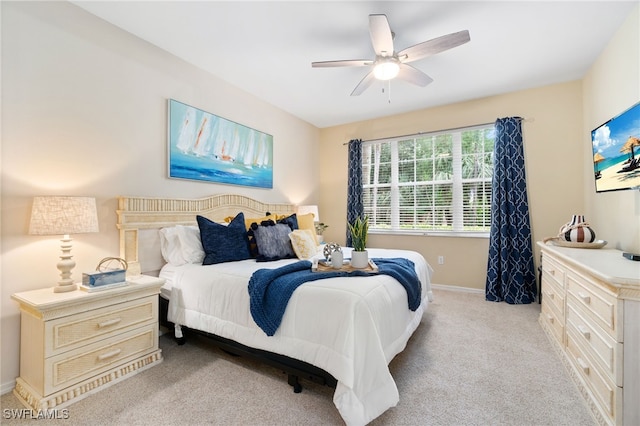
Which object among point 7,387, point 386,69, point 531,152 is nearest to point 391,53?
point 386,69

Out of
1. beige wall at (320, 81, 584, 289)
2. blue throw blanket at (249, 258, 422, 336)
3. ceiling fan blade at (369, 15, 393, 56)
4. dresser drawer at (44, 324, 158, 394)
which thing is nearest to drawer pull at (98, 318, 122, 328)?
dresser drawer at (44, 324, 158, 394)

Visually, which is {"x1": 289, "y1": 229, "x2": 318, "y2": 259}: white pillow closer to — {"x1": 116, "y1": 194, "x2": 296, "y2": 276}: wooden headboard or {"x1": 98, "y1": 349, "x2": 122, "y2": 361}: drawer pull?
{"x1": 116, "y1": 194, "x2": 296, "y2": 276}: wooden headboard

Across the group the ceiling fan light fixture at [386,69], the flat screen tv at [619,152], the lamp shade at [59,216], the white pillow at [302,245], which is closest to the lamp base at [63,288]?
Result: the lamp shade at [59,216]

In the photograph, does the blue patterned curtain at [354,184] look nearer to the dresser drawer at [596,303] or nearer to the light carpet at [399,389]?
the light carpet at [399,389]

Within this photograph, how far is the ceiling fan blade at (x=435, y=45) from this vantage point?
80.4 inches

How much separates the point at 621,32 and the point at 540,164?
5.07 ft

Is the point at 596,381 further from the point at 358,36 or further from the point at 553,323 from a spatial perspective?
the point at 358,36

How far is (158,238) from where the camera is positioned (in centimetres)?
266

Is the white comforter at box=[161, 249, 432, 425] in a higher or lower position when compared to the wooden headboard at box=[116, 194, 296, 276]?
lower

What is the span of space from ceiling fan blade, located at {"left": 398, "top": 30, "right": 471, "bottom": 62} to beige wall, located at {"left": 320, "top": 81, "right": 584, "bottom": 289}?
A: 2.18 meters

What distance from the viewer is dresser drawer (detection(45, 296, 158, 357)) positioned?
170cm

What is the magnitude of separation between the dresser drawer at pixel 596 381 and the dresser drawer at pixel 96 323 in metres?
2.82

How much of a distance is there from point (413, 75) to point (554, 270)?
2138mm

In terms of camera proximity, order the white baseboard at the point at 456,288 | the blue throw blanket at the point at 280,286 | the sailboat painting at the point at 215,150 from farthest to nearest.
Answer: the white baseboard at the point at 456,288 → the sailboat painting at the point at 215,150 → the blue throw blanket at the point at 280,286
